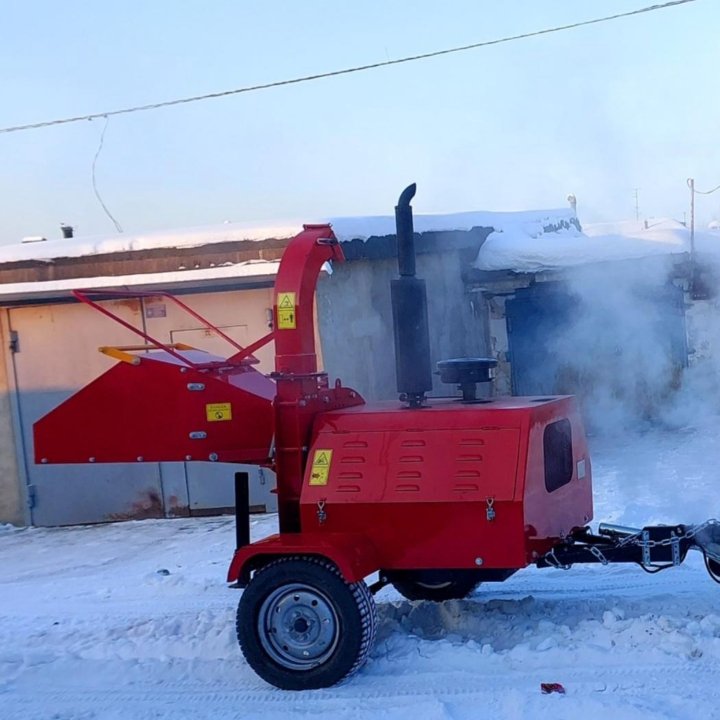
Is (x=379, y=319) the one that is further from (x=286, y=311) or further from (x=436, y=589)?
(x=286, y=311)

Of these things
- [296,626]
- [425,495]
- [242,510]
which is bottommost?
[296,626]

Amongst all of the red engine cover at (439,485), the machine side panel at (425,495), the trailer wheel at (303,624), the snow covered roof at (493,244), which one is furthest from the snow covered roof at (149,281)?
the trailer wheel at (303,624)

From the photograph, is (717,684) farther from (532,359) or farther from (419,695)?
(532,359)

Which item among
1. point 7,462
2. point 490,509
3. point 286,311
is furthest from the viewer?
point 7,462

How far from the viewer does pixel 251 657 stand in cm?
496

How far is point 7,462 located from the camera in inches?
416

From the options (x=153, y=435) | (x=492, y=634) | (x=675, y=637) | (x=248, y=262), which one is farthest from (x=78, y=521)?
(x=675, y=637)

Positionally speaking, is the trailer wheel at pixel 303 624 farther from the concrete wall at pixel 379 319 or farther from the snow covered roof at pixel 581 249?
the snow covered roof at pixel 581 249

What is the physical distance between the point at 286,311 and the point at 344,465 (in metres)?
0.95

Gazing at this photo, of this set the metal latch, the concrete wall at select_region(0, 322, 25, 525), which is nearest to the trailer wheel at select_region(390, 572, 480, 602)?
the metal latch

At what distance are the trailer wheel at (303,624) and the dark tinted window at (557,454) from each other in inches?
49.2

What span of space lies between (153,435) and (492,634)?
2259mm

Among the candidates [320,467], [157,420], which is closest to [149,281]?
[157,420]

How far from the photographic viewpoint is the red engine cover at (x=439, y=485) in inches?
186
